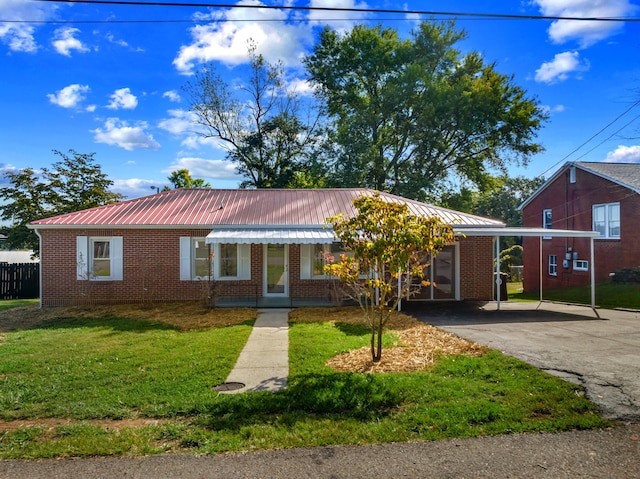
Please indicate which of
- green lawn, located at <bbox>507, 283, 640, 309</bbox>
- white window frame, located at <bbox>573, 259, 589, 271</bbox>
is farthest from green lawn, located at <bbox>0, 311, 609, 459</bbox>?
white window frame, located at <bbox>573, 259, 589, 271</bbox>

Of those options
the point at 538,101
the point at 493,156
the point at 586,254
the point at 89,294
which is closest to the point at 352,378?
the point at 89,294

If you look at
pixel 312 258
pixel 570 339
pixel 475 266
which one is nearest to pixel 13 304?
pixel 312 258

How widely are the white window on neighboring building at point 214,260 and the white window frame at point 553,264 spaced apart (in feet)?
64.2

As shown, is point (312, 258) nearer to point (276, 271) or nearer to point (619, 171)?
point (276, 271)

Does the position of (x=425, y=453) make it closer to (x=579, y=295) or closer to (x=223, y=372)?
(x=223, y=372)

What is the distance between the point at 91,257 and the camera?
1516cm

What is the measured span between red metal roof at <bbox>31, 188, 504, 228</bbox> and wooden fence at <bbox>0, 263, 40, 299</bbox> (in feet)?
23.9

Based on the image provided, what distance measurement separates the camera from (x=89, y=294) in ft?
49.2

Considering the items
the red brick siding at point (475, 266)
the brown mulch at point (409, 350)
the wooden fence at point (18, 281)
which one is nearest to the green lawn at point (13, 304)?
the wooden fence at point (18, 281)

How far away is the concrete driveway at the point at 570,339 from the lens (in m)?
5.79

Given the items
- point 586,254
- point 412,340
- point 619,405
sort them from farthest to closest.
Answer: point 586,254
point 412,340
point 619,405

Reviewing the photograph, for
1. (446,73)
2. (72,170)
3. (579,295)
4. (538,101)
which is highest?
(446,73)

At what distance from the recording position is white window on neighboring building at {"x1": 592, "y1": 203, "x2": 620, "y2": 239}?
68.0 feet

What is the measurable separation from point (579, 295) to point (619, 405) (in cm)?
1721
